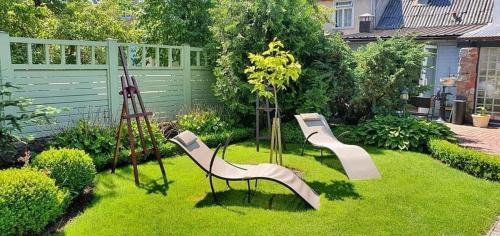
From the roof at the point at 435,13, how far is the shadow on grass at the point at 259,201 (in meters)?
13.9

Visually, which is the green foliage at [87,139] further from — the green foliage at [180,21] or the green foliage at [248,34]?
the green foliage at [180,21]

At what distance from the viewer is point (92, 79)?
26.2 feet

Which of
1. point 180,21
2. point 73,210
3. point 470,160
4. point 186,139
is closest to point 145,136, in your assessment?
point 186,139

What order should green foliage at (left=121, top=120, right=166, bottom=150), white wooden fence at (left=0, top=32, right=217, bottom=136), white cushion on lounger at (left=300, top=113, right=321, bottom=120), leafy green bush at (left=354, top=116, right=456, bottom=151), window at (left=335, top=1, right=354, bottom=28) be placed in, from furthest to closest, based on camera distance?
window at (left=335, top=1, right=354, bottom=28) → leafy green bush at (left=354, top=116, right=456, bottom=151) → white cushion on lounger at (left=300, top=113, right=321, bottom=120) → green foliage at (left=121, top=120, right=166, bottom=150) → white wooden fence at (left=0, top=32, right=217, bottom=136)

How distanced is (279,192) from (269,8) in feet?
16.2

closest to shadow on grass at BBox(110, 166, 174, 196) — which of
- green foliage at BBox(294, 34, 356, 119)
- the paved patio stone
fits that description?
green foliage at BBox(294, 34, 356, 119)

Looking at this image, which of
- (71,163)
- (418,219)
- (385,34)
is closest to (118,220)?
(71,163)

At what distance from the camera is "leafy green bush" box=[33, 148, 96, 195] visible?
16.5ft

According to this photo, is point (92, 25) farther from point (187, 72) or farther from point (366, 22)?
point (366, 22)

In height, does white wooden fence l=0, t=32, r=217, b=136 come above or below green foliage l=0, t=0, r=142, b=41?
below

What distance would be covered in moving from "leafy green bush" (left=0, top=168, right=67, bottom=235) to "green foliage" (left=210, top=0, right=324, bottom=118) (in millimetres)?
5696

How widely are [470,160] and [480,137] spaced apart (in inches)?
161

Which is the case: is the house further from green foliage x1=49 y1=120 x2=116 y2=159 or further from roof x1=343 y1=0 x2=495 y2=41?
green foliage x1=49 y1=120 x2=116 y2=159

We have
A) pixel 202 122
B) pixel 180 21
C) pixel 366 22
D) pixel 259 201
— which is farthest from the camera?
pixel 366 22
